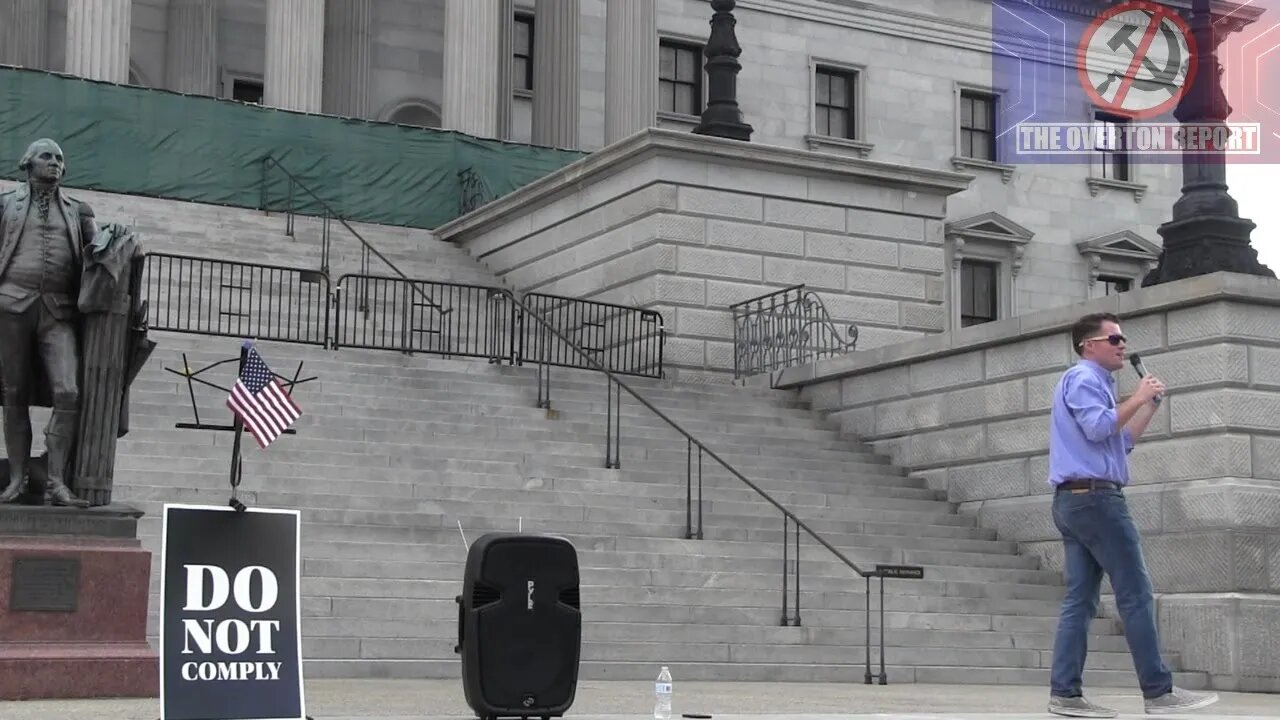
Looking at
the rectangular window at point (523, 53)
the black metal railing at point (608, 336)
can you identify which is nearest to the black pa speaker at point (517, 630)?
the black metal railing at point (608, 336)

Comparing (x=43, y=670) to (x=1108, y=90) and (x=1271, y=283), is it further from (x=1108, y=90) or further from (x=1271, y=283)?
(x=1108, y=90)

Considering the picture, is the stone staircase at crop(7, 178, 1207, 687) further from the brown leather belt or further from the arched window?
the arched window

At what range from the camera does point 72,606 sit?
1140cm

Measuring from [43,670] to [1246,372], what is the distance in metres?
11.1

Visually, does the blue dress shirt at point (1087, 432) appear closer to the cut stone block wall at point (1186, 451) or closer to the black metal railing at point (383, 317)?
the cut stone block wall at point (1186, 451)

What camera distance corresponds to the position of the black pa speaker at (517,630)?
9.45 m

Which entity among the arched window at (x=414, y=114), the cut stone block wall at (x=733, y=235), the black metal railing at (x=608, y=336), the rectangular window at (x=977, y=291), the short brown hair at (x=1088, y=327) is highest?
the arched window at (x=414, y=114)

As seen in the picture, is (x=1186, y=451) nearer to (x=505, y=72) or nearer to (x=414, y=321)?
(x=414, y=321)

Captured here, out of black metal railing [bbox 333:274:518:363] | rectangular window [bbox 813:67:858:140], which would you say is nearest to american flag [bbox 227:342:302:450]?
black metal railing [bbox 333:274:518:363]

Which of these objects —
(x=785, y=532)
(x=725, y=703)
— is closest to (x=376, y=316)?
(x=785, y=532)

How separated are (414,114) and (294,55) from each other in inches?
311

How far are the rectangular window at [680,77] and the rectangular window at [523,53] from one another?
2994 millimetres

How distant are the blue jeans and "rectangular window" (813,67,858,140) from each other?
36.9m

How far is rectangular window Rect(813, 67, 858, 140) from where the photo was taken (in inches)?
1861
